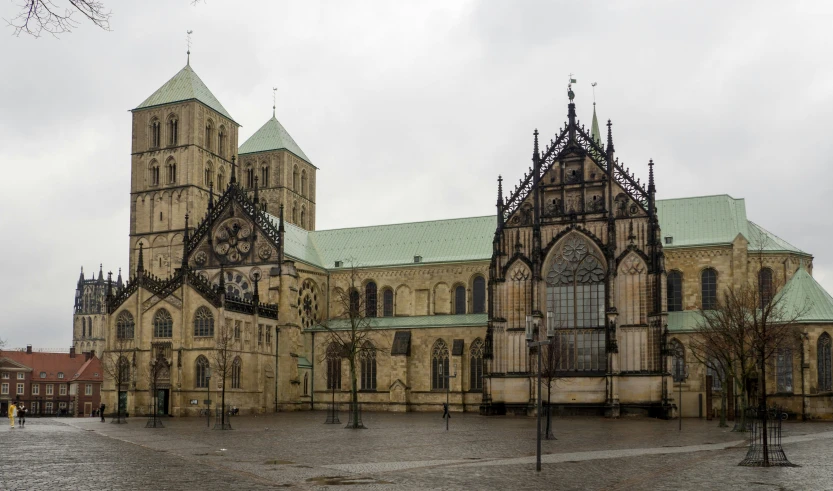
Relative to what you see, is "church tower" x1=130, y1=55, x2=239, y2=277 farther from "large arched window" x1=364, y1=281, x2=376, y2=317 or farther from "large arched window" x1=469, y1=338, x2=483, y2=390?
"large arched window" x1=469, y1=338, x2=483, y2=390

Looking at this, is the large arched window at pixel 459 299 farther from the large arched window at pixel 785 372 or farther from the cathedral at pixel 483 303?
the large arched window at pixel 785 372

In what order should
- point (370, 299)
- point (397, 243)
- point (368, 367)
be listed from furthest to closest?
point (397, 243) → point (370, 299) → point (368, 367)

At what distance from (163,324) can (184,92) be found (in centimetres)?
3241

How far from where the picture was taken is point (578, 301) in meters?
70.2

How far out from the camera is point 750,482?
913 inches

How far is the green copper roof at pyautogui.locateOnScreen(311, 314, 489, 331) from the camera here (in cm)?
8025

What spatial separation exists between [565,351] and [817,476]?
4386 centimetres

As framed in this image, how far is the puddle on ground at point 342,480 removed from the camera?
23.1 m

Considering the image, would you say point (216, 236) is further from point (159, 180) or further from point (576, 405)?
point (576, 405)

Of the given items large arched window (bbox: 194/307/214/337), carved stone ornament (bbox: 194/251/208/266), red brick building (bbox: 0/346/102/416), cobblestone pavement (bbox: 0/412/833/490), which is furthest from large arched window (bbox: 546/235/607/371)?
red brick building (bbox: 0/346/102/416)

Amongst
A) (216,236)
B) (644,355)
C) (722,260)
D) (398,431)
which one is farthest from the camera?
(216,236)

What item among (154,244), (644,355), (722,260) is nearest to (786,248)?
(722,260)

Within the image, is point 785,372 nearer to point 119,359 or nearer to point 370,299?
point 370,299

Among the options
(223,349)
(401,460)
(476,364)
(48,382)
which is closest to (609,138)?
(476,364)
